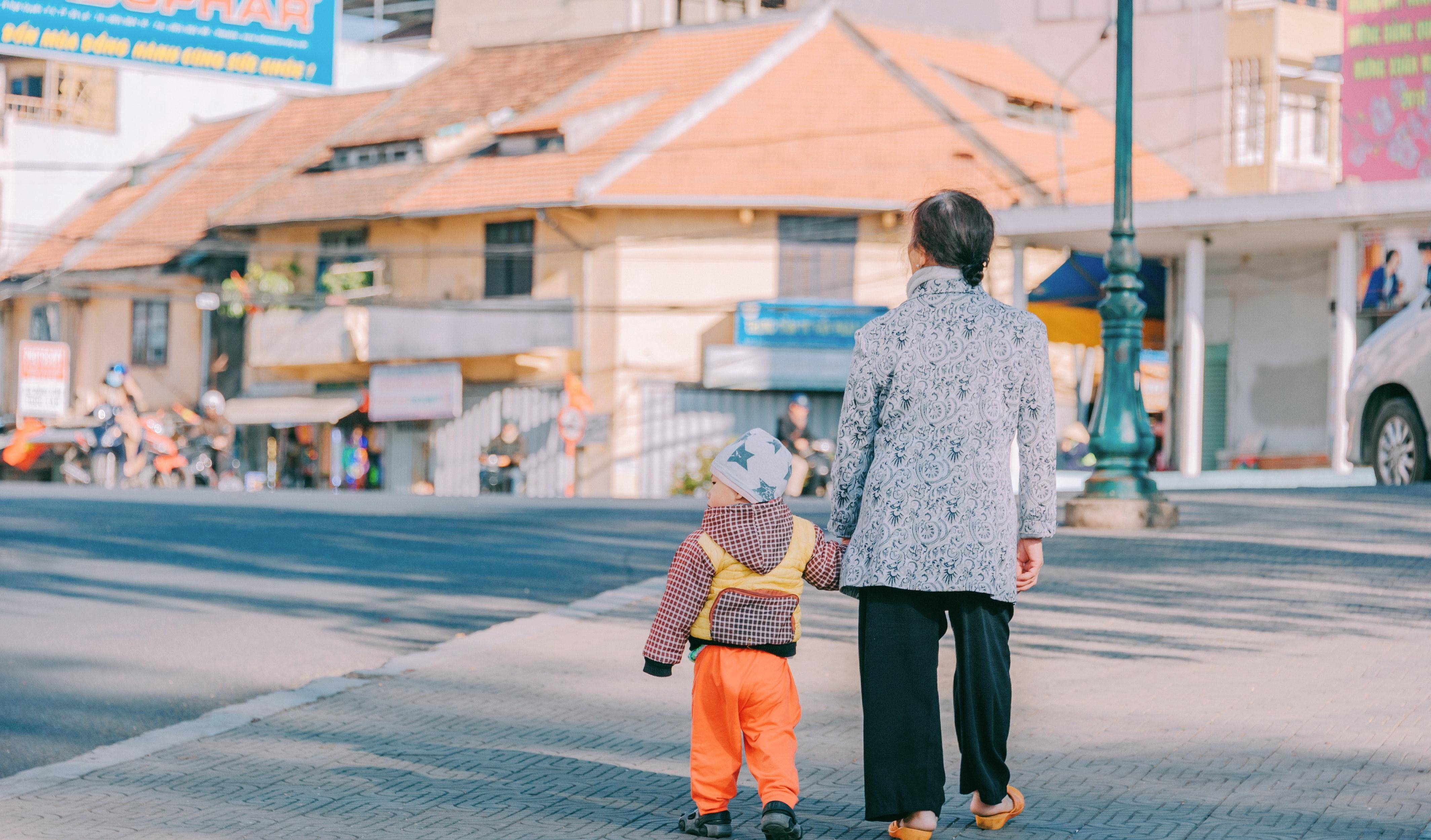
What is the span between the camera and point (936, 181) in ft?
96.5

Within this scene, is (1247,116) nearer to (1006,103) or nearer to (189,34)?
(1006,103)

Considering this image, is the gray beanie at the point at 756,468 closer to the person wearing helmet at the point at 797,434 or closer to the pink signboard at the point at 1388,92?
the person wearing helmet at the point at 797,434

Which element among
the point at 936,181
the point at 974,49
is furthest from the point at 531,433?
the point at 974,49

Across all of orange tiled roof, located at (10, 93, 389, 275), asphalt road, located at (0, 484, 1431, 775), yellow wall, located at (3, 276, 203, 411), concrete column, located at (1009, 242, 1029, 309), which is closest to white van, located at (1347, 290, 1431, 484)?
asphalt road, located at (0, 484, 1431, 775)

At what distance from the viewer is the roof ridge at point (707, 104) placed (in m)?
29.7

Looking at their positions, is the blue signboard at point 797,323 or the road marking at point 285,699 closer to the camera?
the road marking at point 285,699

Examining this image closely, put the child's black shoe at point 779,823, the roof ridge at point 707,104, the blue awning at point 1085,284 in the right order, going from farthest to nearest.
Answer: the roof ridge at point 707,104, the blue awning at point 1085,284, the child's black shoe at point 779,823

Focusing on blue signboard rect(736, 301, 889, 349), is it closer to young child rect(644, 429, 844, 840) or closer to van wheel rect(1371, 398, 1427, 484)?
van wheel rect(1371, 398, 1427, 484)

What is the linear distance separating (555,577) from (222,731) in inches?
190

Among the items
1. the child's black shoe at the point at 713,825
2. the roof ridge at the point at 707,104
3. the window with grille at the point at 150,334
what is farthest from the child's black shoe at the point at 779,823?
the window with grille at the point at 150,334

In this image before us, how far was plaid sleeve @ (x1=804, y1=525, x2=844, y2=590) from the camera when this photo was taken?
4.43 meters

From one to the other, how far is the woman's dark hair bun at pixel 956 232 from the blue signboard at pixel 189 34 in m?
12.4

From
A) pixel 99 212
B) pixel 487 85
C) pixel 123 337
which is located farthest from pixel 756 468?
pixel 99 212

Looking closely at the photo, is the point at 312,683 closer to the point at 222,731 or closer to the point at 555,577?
the point at 222,731
